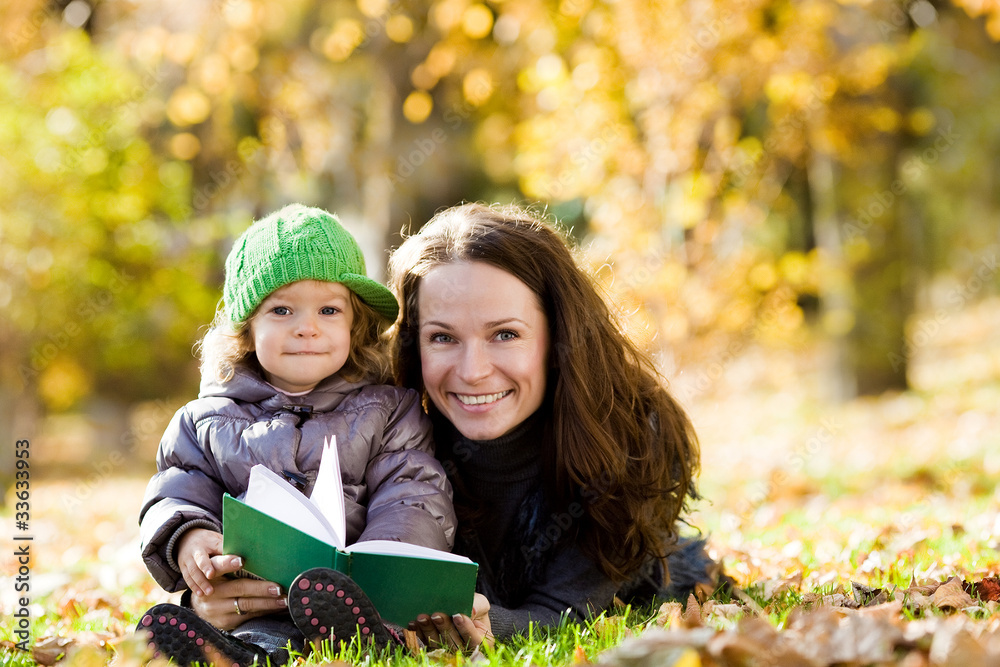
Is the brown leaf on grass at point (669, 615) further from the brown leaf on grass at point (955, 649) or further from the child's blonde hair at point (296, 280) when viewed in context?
the child's blonde hair at point (296, 280)

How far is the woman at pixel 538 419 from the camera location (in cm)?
292

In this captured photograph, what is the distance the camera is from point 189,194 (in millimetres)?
11977

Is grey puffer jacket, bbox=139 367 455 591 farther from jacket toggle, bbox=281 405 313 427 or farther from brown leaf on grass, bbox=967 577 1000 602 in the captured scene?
brown leaf on grass, bbox=967 577 1000 602

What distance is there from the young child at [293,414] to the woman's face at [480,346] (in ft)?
0.54

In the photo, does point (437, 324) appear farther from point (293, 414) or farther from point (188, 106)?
point (188, 106)

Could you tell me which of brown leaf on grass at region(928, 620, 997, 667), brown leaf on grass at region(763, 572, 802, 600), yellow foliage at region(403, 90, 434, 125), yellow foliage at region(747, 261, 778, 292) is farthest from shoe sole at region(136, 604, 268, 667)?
yellow foliage at region(747, 261, 778, 292)

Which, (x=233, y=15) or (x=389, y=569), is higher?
(x=233, y=15)

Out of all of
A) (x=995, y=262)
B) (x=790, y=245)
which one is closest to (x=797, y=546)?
(x=790, y=245)

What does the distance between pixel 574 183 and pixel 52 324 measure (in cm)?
638

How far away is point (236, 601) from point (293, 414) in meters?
0.60

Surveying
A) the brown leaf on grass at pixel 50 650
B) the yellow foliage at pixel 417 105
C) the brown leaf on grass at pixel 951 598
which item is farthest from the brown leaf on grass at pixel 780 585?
the yellow foliage at pixel 417 105

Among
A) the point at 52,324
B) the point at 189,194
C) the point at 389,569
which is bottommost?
the point at 389,569

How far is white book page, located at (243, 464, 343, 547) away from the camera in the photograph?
238 centimetres

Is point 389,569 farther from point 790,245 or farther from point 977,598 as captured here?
point 790,245
